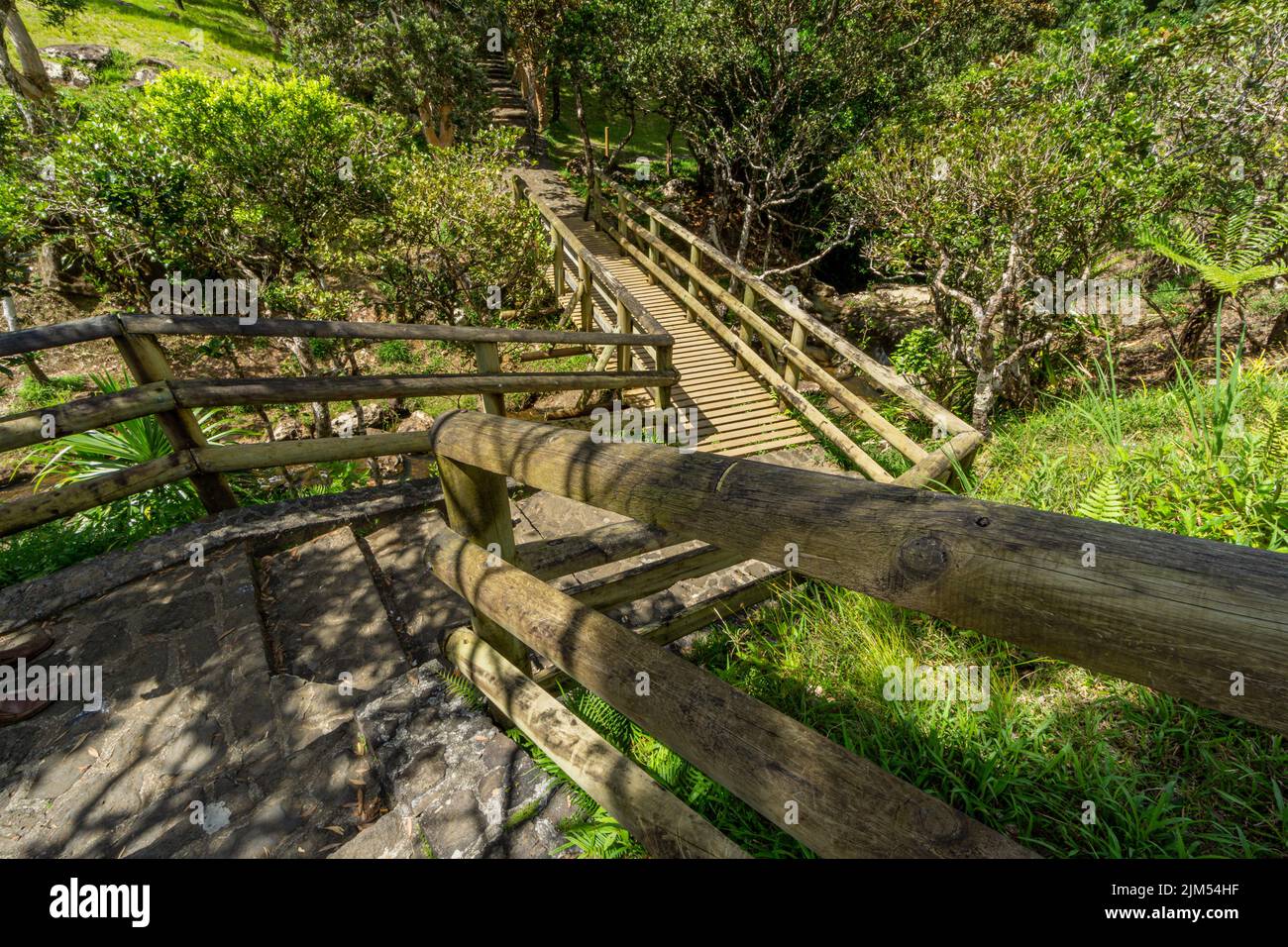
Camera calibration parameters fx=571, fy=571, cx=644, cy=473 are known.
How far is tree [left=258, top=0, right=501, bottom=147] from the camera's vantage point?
37.4 feet

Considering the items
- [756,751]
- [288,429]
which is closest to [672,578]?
[756,751]

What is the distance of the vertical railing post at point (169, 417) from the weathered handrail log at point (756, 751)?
2.50 metres

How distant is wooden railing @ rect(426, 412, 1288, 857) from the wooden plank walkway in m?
4.60

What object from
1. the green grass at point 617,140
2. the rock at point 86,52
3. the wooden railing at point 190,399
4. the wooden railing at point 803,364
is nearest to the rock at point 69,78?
the rock at point 86,52

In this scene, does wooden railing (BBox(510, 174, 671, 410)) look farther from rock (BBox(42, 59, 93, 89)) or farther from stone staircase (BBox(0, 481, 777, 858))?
rock (BBox(42, 59, 93, 89))

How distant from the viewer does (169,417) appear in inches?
115

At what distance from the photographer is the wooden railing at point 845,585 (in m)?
0.62

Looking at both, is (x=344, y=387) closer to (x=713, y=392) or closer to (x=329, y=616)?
(x=329, y=616)

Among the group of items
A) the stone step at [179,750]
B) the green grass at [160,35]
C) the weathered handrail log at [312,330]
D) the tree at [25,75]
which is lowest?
the stone step at [179,750]

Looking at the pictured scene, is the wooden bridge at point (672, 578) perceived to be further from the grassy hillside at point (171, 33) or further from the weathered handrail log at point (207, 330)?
the grassy hillside at point (171, 33)

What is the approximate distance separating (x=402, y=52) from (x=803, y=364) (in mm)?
11251
